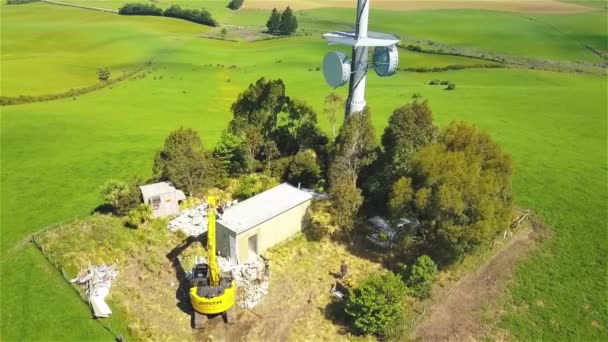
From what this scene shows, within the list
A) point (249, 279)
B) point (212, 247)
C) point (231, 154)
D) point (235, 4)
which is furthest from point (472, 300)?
point (235, 4)

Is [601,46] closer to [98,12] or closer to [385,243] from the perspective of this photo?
[385,243]

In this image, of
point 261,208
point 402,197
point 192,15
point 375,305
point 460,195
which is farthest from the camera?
point 192,15

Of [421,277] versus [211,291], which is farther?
[421,277]

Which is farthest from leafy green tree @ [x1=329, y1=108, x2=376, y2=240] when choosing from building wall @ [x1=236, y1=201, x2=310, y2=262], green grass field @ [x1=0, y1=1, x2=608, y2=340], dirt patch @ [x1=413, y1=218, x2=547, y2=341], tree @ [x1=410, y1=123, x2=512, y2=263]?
green grass field @ [x1=0, y1=1, x2=608, y2=340]

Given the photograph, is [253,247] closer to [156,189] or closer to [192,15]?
[156,189]

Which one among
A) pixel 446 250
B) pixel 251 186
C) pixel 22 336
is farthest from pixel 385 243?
pixel 22 336

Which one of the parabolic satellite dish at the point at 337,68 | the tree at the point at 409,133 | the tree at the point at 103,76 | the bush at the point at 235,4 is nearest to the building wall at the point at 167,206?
the parabolic satellite dish at the point at 337,68
